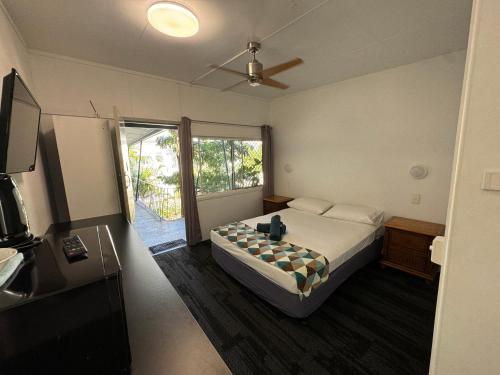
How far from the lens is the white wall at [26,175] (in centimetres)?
142

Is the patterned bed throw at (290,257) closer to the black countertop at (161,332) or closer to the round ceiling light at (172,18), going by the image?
the black countertop at (161,332)

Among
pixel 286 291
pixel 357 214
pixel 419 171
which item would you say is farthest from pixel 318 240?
pixel 419 171

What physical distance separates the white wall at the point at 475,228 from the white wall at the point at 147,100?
3.14 meters

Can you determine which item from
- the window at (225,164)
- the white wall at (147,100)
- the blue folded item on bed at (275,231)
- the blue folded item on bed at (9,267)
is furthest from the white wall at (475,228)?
the window at (225,164)

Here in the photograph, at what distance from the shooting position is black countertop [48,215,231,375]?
618 millimetres

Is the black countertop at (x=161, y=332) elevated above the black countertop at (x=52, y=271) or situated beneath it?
situated beneath

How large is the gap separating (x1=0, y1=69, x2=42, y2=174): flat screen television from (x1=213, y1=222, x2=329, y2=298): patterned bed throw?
5.92ft

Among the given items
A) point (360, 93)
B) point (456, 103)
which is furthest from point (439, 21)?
point (360, 93)

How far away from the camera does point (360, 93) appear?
3035 millimetres

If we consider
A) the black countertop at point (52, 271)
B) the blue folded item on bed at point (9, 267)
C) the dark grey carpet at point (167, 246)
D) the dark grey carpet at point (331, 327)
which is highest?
the blue folded item on bed at point (9, 267)

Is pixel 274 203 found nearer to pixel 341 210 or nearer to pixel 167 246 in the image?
pixel 341 210

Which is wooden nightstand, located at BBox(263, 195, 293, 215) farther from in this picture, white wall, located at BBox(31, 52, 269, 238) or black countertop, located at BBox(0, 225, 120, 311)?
black countertop, located at BBox(0, 225, 120, 311)

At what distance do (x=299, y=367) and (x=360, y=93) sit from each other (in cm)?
336

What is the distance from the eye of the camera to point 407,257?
2434 mm
